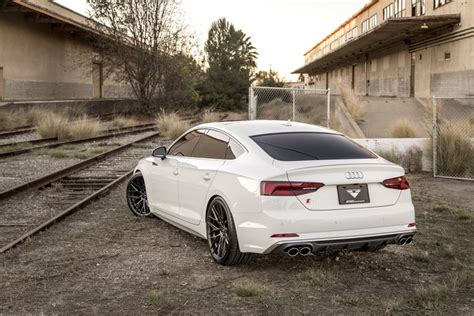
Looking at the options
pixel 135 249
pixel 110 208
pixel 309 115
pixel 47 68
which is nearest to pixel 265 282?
pixel 135 249

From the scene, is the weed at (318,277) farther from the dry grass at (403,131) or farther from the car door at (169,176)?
the dry grass at (403,131)

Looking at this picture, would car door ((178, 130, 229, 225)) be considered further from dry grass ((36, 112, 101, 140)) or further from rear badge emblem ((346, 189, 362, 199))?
dry grass ((36, 112, 101, 140))

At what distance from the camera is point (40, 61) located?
3681cm

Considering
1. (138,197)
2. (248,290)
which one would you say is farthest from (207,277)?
(138,197)

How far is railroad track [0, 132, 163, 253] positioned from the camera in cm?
761

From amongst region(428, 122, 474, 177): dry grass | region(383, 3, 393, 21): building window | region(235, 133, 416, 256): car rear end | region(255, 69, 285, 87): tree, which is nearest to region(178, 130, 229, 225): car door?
region(235, 133, 416, 256): car rear end

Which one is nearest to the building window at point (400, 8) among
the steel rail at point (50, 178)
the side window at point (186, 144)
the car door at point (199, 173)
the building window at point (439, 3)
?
the building window at point (439, 3)

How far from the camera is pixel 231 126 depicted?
21.6 feet

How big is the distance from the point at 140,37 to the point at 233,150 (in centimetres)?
3073

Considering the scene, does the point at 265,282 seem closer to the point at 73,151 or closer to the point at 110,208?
the point at 110,208

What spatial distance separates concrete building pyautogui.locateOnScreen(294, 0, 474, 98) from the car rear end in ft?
76.4

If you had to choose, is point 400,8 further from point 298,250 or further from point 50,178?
point 298,250

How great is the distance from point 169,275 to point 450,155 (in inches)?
360

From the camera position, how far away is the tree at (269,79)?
2177 inches
